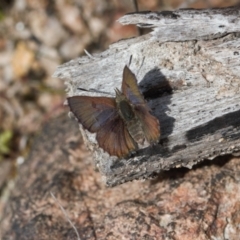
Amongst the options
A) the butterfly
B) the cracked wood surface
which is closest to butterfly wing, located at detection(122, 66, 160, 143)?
the butterfly

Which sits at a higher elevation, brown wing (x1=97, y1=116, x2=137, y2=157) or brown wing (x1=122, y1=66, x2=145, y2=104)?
brown wing (x1=122, y1=66, x2=145, y2=104)

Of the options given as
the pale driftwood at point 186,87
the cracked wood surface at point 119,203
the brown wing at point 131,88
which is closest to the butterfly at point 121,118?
the brown wing at point 131,88

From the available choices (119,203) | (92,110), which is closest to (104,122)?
(92,110)

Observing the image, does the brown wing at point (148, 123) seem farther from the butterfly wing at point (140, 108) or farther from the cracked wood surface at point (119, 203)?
the cracked wood surface at point (119, 203)

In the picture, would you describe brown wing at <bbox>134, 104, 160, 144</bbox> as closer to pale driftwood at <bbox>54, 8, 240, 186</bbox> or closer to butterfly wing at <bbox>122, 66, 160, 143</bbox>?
butterfly wing at <bbox>122, 66, 160, 143</bbox>

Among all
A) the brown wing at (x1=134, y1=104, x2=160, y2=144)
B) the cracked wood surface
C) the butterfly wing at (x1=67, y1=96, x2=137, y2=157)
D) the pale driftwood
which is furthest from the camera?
the cracked wood surface

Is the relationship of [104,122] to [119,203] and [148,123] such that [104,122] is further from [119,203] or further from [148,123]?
[119,203]
